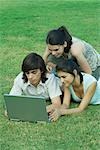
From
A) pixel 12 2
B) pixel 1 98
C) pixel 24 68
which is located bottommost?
pixel 12 2

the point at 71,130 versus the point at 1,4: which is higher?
the point at 71,130

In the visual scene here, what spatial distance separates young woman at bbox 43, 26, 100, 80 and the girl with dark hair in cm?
29

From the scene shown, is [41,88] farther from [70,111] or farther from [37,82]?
[70,111]

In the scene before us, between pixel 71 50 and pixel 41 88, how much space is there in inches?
24.9

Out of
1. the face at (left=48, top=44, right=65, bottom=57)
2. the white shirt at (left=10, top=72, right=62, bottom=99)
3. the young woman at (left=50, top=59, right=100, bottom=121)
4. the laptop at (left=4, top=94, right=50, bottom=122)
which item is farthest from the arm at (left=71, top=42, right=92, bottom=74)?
the laptop at (left=4, top=94, right=50, bottom=122)

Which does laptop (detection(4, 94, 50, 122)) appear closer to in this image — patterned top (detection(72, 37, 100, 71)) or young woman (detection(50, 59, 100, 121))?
Answer: young woman (detection(50, 59, 100, 121))

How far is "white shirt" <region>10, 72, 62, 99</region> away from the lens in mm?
4875

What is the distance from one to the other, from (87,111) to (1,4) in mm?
8780

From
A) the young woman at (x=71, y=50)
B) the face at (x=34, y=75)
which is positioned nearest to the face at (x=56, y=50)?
the young woman at (x=71, y=50)

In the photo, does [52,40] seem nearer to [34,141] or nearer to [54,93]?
[54,93]

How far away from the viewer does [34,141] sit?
414 cm

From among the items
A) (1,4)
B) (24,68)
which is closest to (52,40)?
(24,68)

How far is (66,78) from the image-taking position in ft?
15.7

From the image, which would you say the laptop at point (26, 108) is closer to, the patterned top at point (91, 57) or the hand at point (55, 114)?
the hand at point (55, 114)
